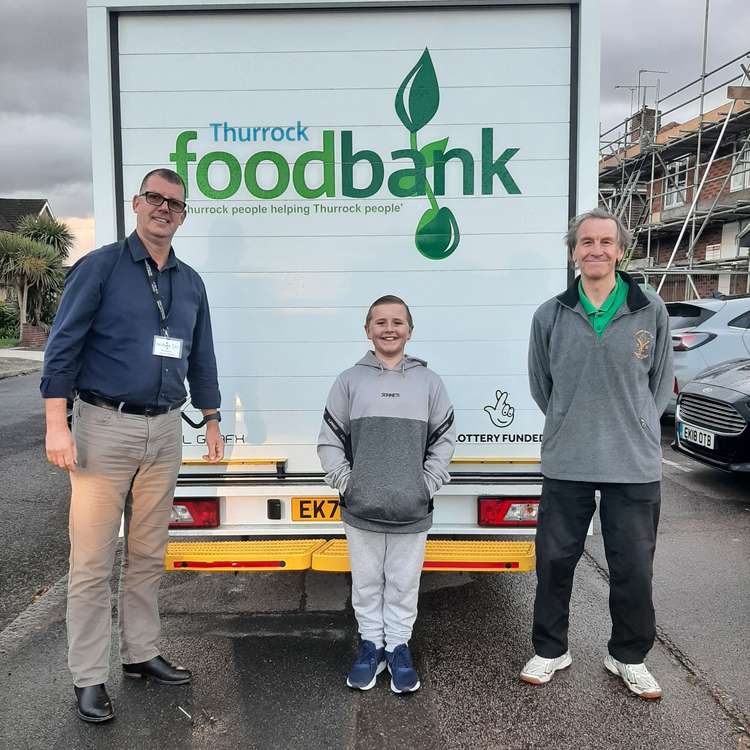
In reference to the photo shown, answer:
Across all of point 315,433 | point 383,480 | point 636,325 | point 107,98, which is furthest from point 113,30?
point 636,325

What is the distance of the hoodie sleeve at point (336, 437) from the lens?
2.86 m

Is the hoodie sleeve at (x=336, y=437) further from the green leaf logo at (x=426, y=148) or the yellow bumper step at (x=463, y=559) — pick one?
the green leaf logo at (x=426, y=148)

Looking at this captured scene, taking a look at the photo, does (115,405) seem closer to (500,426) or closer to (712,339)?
(500,426)

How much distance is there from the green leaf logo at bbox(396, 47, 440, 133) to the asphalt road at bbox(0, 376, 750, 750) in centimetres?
247

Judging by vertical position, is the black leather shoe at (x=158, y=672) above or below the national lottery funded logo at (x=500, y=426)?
below

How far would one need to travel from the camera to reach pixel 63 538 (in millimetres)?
5164

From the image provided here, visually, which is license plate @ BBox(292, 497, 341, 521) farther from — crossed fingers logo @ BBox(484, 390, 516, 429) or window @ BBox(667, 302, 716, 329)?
window @ BBox(667, 302, 716, 329)

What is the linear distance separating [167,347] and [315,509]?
41.9 inches

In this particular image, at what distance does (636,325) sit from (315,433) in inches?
57.8

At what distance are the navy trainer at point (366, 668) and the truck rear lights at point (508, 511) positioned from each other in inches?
30.1

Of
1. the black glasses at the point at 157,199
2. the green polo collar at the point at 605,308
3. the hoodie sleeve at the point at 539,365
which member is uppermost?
the black glasses at the point at 157,199

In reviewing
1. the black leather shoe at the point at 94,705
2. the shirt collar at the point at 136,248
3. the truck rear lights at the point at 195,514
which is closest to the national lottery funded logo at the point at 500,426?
the truck rear lights at the point at 195,514

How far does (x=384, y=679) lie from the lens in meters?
3.07

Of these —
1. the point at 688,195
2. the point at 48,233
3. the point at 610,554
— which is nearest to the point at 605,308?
the point at 610,554
